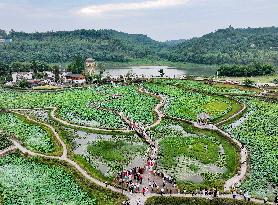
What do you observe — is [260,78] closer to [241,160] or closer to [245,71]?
[245,71]

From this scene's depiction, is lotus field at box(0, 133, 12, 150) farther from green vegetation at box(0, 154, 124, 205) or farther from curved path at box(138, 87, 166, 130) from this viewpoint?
curved path at box(138, 87, 166, 130)

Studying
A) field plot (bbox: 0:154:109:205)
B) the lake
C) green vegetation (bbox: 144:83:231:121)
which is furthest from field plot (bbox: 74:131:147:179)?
the lake

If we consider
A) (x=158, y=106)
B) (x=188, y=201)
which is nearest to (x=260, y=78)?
(x=158, y=106)

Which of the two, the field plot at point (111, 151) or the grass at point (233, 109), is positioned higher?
the grass at point (233, 109)

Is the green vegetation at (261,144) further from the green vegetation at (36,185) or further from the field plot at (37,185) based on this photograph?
the green vegetation at (36,185)

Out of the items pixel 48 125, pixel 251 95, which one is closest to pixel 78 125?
pixel 48 125

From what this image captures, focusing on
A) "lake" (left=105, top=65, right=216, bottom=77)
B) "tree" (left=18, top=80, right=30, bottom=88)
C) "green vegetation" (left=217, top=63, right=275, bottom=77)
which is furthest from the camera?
"lake" (left=105, top=65, right=216, bottom=77)

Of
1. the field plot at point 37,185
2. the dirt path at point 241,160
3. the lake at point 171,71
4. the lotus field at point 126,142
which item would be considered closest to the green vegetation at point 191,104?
the lotus field at point 126,142
